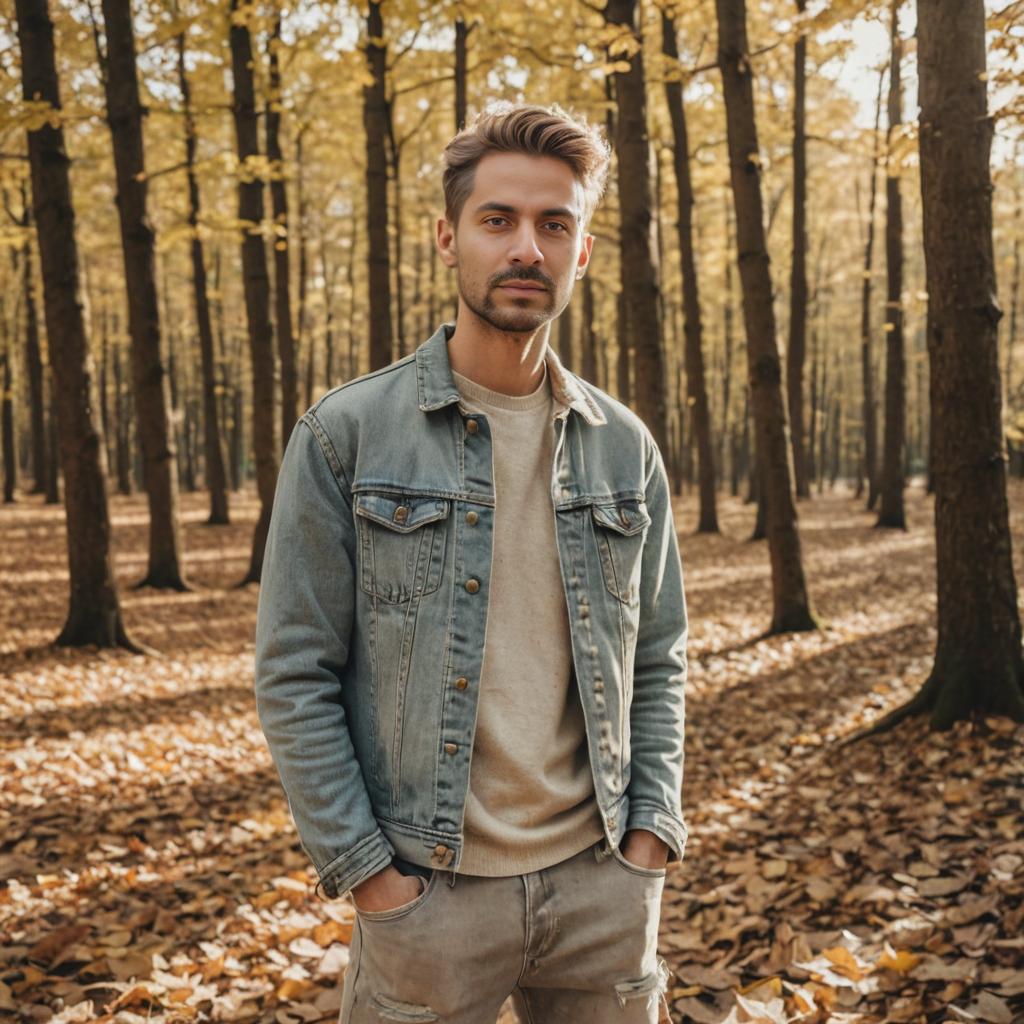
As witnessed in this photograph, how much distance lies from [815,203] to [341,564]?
26496 millimetres

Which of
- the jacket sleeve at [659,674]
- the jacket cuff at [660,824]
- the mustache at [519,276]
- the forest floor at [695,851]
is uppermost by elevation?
the mustache at [519,276]

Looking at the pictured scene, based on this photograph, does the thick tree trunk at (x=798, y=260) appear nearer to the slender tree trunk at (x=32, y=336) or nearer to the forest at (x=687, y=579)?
the forest at (x=687, y=579)

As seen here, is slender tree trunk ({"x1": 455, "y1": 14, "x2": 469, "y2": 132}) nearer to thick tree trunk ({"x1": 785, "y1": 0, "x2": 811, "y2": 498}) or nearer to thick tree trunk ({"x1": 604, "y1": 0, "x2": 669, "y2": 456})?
thick tree trunk ({"x1": 604, "y1": 0, "x2": 669, "y2": 456})

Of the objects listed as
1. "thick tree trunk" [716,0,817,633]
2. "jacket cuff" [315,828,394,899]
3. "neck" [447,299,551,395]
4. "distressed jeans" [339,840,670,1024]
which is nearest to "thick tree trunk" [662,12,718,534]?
"thick tree trunk" [716,0,817,633]

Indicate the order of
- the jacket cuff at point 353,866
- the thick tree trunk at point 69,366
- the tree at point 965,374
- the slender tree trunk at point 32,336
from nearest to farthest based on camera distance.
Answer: the jacket cuff at point 353,866
the tree at point 965,374
the thick tree trunk at point 69,366
the slender tree trunk at point 32,336

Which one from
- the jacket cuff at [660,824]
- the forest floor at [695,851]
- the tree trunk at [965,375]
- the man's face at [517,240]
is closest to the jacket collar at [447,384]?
the man's face at [517,240]

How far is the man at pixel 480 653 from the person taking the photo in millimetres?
1808

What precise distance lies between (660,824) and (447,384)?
1.08 metres

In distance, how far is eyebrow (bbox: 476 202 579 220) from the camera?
196cm

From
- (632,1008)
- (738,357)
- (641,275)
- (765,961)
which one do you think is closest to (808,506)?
(738,357)

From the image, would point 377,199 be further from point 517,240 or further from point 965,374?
point 517,240

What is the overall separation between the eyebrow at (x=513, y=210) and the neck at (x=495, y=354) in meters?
0.20

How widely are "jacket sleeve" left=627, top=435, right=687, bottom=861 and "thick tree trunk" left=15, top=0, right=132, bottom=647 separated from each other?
7936 mm

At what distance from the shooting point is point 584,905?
1913 millimetres
